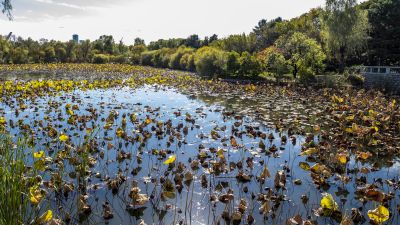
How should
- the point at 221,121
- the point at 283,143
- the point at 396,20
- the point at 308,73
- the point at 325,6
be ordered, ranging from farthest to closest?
the point at 396,20 → the point at 325,6 → the point at 308,73 → the point at 221,121 → the point at 283,143

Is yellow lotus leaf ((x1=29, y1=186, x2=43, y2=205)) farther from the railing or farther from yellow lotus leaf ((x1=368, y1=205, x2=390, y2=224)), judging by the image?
the railing

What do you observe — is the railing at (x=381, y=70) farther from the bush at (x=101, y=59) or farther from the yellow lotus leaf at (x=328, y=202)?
the bush at (x=101, y=59)

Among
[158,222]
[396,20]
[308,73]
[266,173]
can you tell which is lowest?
[158,222]

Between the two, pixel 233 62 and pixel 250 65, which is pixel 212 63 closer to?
pixel 233 62

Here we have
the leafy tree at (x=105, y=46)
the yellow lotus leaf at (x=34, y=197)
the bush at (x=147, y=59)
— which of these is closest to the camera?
the yellow lotus leaf at (x=34, y=197)

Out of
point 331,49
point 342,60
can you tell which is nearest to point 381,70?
point 331,49

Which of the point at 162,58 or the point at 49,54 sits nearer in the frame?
the point at 162,58

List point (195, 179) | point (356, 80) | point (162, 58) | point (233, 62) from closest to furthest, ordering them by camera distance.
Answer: point (195, 179)
point (356, 80)
point (233, 62)
point (162, 58)

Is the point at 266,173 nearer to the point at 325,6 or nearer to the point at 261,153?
the point at 261,153

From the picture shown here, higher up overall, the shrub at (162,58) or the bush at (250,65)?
the shrub at (162,58)

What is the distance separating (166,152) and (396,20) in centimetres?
3552

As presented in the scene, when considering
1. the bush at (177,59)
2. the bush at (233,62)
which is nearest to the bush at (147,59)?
the bush at (177,59)

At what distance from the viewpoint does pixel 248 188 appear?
770 centimetres

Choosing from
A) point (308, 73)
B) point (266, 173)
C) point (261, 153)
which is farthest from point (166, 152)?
point (308, 73)
